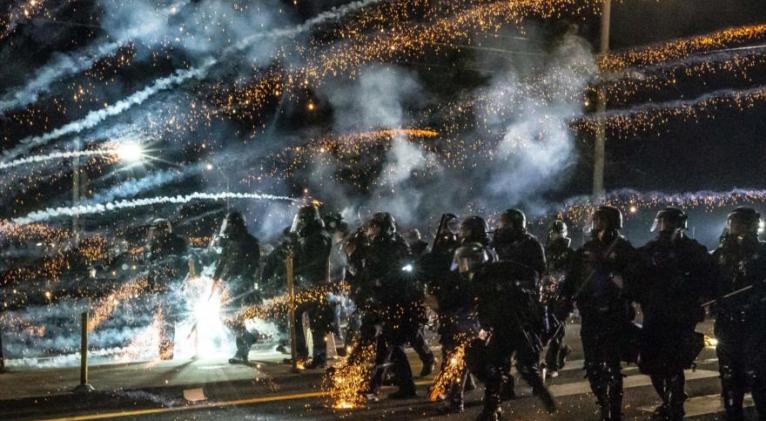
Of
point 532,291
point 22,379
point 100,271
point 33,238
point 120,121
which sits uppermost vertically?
point 120,121

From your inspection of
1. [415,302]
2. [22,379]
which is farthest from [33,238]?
[415,302]

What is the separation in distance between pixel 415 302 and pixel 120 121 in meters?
19.2

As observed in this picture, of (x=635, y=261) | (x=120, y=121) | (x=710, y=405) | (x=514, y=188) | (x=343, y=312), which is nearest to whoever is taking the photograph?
(x=635, y=261)

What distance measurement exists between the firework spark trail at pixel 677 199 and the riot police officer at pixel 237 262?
16214mm

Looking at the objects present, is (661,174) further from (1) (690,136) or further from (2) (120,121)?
(2) (120,121)

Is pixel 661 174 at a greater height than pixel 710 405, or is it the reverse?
pixel 661 174

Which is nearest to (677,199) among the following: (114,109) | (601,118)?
(601,118)

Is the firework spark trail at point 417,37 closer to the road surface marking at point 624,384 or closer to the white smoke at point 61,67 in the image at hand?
the white smoke at point 61,67

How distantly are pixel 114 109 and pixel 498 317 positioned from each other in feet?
49.9

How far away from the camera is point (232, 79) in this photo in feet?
74.2

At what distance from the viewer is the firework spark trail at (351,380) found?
8570 mm

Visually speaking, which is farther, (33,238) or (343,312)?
(33,238)

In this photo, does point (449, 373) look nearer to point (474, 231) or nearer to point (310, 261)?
point (474, 231)

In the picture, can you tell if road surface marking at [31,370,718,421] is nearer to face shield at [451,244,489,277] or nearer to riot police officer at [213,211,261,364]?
riot police officer at [213,211,261,364]
